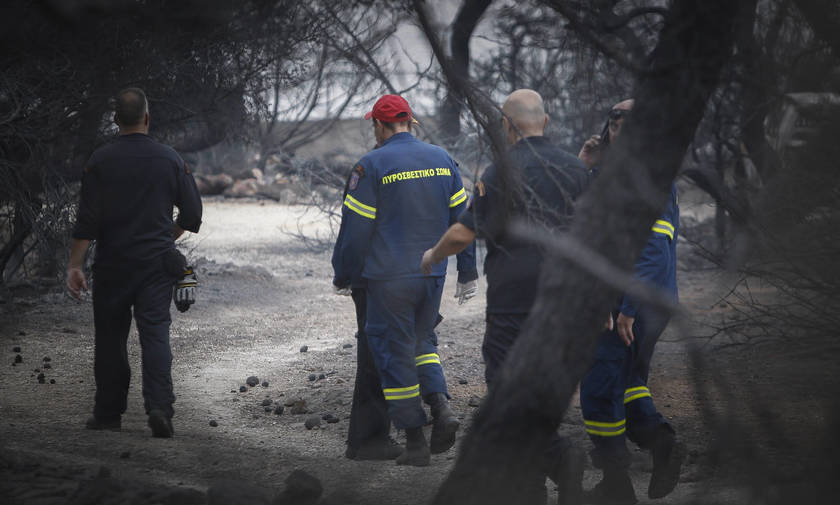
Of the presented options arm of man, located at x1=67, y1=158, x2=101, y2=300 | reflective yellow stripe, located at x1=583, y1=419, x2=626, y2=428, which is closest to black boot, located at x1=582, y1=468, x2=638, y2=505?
reflective yellow stripe, located at x1=583, y1=419, x2=626, y2=428

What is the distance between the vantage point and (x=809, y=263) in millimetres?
5641

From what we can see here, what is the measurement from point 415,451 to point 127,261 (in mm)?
2031

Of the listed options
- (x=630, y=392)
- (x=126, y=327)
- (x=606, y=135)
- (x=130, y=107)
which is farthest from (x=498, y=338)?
(x=130, y=107)

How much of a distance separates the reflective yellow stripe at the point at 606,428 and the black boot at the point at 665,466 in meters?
0.20

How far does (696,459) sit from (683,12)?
280 centimetres

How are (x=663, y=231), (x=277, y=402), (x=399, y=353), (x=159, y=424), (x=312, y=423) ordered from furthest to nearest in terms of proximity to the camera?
1. (x=277, y=402)
2. (x=312, y=423)
3. (x=159, y=424)
4. (x=399, y=353)
5. (x=663, y=231)

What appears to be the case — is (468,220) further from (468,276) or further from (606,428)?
(606,428)

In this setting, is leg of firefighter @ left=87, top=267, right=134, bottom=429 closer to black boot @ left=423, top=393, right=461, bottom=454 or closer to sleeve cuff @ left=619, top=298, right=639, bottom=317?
black boot @ left=423, top=393, right=461, bottom=454

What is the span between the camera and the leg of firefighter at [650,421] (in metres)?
4.07

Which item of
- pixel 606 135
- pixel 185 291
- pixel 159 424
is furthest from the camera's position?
pixel 185 291

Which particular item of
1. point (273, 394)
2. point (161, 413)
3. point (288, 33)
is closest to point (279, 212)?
point (288, 33)

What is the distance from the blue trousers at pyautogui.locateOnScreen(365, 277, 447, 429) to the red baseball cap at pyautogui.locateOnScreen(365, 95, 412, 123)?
0.97 metres

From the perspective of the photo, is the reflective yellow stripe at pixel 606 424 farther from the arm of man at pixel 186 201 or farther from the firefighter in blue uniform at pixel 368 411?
the arm of man at pixel 186 201

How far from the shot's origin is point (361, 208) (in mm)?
4645
